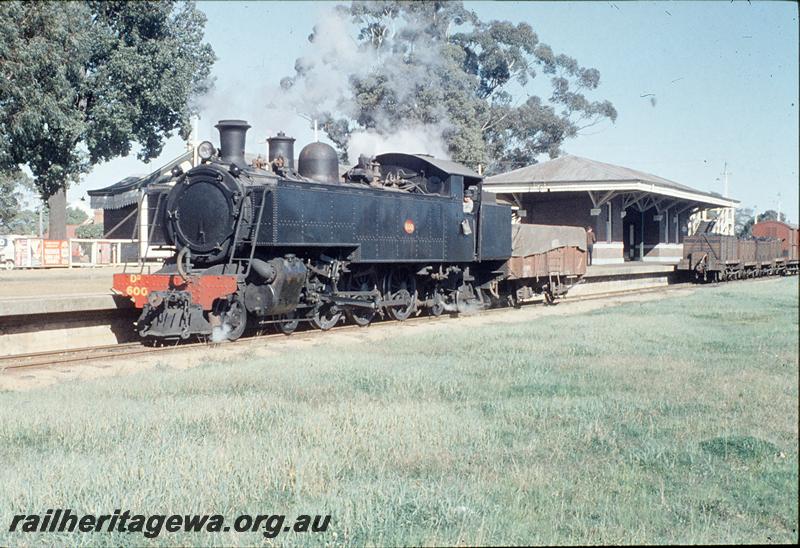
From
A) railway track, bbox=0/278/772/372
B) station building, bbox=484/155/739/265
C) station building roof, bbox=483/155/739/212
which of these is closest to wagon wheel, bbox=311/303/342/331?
railway track, bbox=0/278/772/372

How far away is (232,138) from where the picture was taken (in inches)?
543

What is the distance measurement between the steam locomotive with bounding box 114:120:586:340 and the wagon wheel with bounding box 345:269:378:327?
3 cm

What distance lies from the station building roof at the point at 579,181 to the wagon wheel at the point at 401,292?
16564mm

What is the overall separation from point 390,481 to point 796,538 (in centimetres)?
228

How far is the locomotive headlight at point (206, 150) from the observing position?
1321 cm

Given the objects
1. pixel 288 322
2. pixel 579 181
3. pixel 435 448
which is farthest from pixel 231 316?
pixel 579 181

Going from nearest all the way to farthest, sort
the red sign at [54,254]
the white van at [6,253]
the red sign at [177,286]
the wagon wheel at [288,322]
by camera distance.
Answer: the red sign at [177,286]
the wagon wheel at [288,322]
the white van at [6,253]
the red sign at [54,254]

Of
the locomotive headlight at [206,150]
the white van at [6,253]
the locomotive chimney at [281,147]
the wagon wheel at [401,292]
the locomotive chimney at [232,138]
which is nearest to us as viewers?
the locomotive headlight at [206,150]

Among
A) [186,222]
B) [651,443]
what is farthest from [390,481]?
[186,222]

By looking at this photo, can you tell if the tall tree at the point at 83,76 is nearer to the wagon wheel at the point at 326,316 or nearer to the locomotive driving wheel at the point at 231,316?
the locomotive driving wheel at the point at 231,316

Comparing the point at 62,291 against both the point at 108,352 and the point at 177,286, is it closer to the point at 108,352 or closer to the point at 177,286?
the point at 108,352

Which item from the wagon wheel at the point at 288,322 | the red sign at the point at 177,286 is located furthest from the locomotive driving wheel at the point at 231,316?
the wagon wheel at the point at 288,322

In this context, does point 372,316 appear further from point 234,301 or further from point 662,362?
point 662,362

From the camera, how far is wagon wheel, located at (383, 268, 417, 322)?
16.1 m
